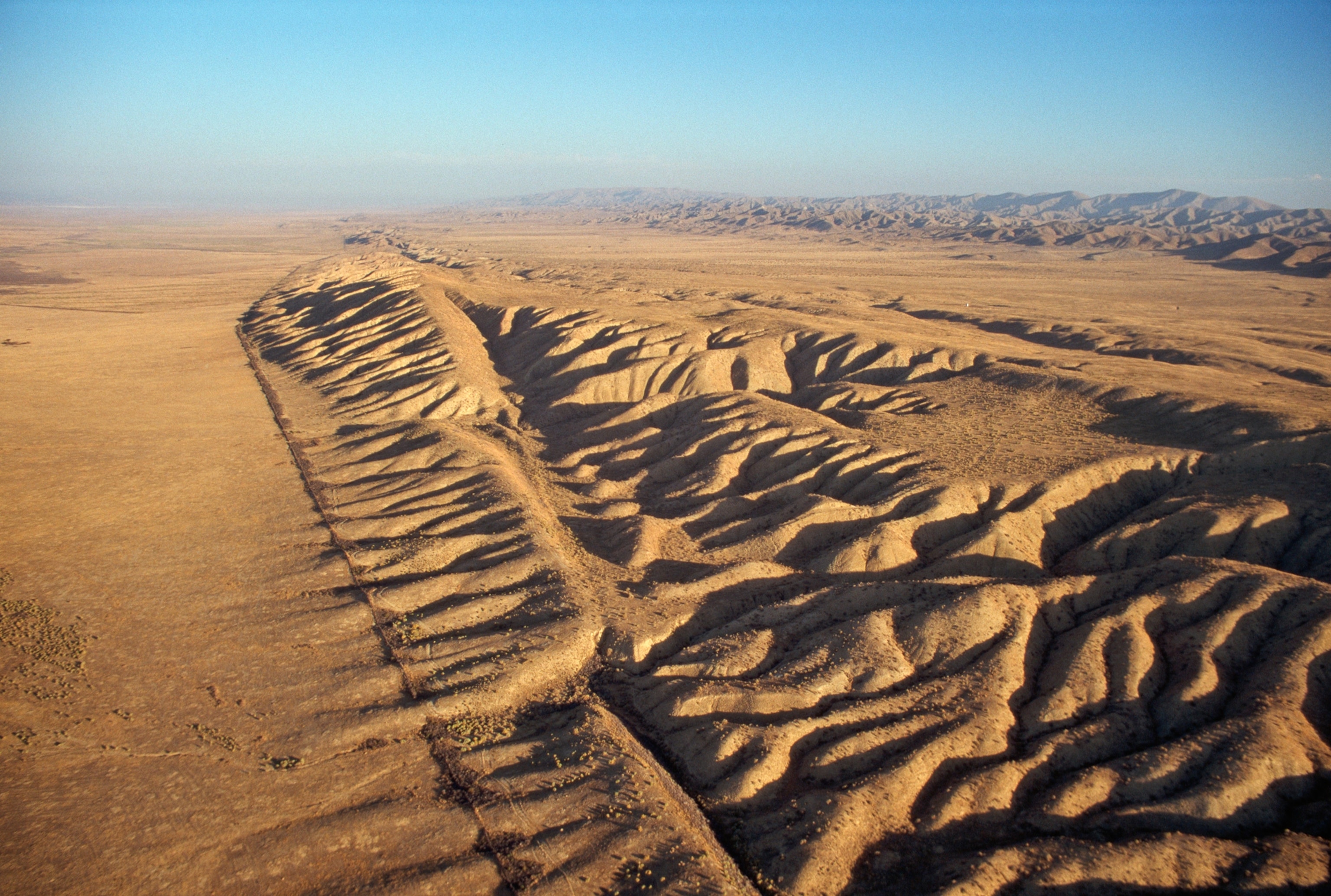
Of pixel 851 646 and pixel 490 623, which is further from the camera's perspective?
pixel 490 623

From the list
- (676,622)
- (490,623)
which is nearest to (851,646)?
(676,622)

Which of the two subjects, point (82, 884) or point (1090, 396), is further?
point (1090, 396)

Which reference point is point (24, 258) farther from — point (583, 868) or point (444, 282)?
point (583, 868)

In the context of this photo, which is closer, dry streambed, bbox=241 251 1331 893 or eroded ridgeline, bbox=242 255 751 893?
dry streambed, bbox=241 251 1331 893

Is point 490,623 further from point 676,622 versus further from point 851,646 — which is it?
point 851,646

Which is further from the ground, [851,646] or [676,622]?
[851,646]

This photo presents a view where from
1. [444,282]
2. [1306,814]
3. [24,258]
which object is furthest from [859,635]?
[24,258]
